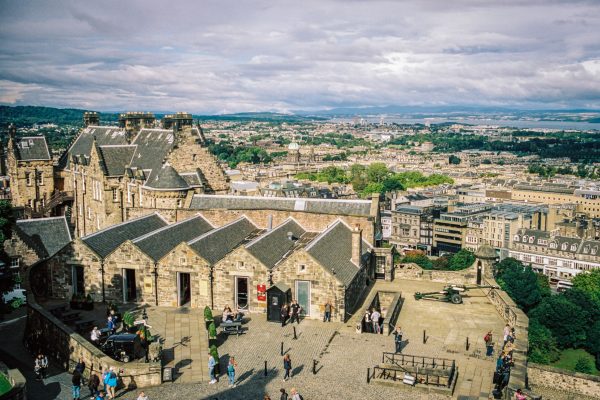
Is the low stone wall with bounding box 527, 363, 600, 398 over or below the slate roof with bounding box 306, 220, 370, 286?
below

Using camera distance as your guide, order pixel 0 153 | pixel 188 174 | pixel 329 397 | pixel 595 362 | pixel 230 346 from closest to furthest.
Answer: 1. pixel 329 397
2. pixel 230 346
3. pixel 188 174
4. pixel 595 362
5. pixel 0 153

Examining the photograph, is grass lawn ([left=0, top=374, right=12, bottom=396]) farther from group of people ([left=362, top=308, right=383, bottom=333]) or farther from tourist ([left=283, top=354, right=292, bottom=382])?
group of people ([left=362, top=308, right=383, bottom=333])

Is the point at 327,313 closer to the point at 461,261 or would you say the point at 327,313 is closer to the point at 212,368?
the point at 212,368

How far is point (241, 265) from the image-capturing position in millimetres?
36594

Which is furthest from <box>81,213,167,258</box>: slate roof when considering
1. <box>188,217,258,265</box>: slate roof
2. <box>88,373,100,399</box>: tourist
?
<box>88,373,100,399</box>: tourist

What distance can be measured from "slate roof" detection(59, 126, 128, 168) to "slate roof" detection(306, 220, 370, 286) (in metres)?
33.8

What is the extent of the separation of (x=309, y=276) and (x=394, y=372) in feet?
29.8

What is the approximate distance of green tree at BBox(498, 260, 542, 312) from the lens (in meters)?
115

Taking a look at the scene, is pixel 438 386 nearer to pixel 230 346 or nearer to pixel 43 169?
pixel 230 346

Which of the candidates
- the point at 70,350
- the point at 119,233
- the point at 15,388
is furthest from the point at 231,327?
the point at 119,233

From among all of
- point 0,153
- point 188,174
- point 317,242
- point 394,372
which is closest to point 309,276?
point 317,242

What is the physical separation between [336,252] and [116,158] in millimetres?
32349

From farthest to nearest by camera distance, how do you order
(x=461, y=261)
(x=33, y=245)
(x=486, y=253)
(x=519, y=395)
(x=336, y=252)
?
(x=461, y=261) < (x=33, y=245) < (x=486, y=253) < (x=336, y=252) < (x=519, y=395)

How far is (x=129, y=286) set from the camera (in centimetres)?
3847
